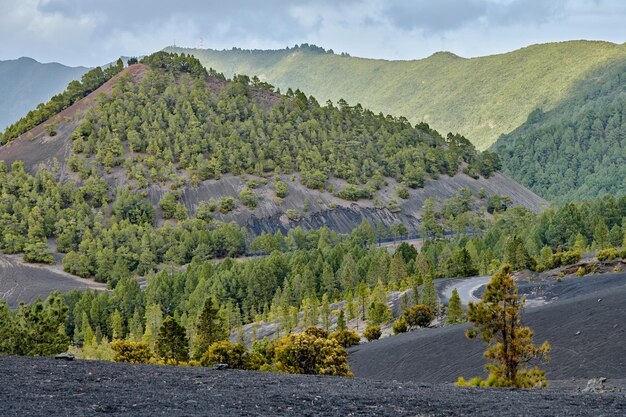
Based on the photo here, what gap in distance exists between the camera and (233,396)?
88.4 feet

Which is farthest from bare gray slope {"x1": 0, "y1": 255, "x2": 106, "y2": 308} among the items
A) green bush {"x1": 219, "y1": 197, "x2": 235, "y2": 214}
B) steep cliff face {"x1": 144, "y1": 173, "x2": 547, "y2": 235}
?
green bush {"x1": 219, "y1": 197, "x2": 235, "y2": 214}

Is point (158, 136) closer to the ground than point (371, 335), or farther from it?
farther from it

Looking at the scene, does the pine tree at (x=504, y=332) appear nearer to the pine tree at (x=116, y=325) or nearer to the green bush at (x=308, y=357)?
the green bush at (x=308, y=357)

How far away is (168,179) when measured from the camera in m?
186

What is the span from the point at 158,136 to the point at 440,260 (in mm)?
101242

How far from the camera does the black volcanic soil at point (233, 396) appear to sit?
24.0m

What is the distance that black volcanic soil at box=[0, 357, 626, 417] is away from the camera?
24.0 meters

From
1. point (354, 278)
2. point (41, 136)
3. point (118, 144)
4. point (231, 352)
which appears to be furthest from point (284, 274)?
point (41, 136)

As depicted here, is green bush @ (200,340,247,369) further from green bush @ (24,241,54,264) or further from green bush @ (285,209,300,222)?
green bush @ (285,209,300,222)

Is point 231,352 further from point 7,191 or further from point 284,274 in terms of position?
point 7,191

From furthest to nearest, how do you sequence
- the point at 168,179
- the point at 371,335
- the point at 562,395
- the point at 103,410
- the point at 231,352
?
the point at 168,179, the point at 371,335, the point at 231,352, the point at 562,395, the point at 103,410

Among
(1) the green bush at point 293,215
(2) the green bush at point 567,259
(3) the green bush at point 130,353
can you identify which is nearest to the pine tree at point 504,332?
(3) the green bush at point 130,353

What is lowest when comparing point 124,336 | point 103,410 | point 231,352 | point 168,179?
point 124,336

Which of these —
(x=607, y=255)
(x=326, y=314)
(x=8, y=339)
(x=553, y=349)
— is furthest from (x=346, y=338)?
(x=607, y=255)
